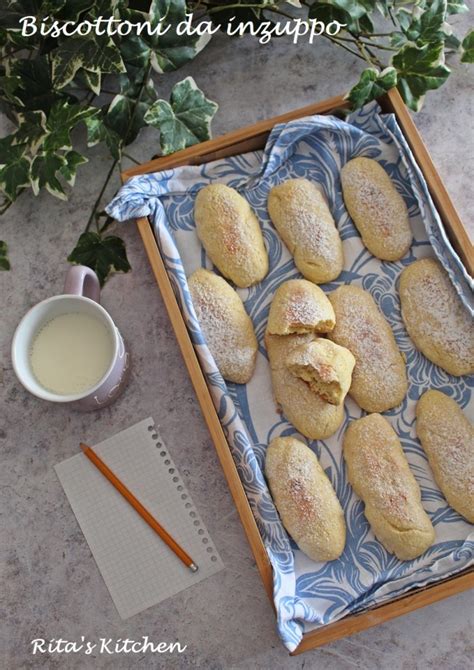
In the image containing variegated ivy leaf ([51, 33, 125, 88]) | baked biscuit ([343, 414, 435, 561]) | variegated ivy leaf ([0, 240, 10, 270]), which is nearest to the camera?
baked biscuit ([343, 414, 435, 561])

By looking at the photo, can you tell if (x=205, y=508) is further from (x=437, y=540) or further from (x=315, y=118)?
(x=315, y=118)

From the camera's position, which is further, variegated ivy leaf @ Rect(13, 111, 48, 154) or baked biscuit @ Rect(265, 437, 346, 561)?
variegated ivy leaf @ Rect(13, 111, 48, 154)

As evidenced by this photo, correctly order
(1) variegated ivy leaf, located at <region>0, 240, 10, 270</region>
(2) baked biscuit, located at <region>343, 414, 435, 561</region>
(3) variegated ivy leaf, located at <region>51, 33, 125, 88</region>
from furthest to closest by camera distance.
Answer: (1) variegated ivy leaf, located at <region>0, 240, 10, 270</region> < (3) variegated ivy leaf, located at <region>51, 33, 125, 88</region> < (2) baked biscuit, located at <region>343, 414, 435, 561</region>

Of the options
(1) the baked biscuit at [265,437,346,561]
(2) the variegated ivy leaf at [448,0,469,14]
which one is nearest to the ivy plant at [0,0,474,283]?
(2) the variegated ivy leaf at [448,0,469,14]

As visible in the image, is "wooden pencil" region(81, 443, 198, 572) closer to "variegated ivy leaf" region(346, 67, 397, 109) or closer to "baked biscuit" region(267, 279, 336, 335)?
"baked biscuit" region(267, 279, 336, 335)

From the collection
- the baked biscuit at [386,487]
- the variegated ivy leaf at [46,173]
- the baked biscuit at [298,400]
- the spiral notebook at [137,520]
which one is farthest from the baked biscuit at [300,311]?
the variegated ivy leaf at [46,173]

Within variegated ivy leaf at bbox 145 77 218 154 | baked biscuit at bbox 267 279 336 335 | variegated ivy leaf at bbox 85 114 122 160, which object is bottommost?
baked biscuit at bbox 267 279 336 335

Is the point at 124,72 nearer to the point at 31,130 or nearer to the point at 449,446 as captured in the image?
the point at 31,130

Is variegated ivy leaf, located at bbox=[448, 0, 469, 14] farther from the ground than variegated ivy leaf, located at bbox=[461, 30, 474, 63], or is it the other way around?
variegated ivy leaf, located at bbox=[448, 0, 469, 14]

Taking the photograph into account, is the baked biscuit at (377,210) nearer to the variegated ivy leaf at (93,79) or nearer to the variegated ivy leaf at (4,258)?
the variegated ivy leaf at (93,79)
